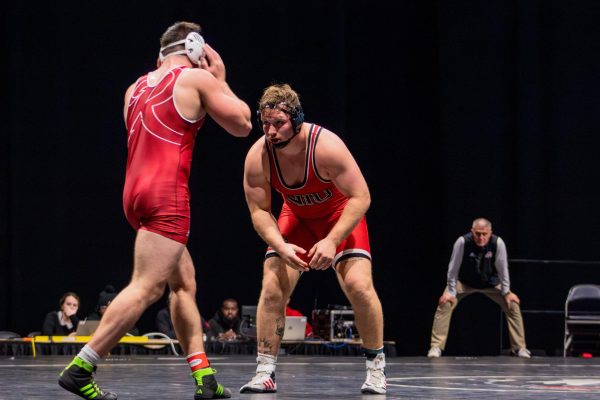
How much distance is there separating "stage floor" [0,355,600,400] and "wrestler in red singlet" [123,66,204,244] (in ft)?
2.55

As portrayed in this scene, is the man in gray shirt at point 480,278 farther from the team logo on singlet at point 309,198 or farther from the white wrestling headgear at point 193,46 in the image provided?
the white wrestling headgear at point 193,46

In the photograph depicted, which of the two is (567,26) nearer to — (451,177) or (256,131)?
(451,177)

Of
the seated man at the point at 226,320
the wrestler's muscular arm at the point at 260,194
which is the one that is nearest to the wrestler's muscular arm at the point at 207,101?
the wrestler's muscular arm at the point at 260,194

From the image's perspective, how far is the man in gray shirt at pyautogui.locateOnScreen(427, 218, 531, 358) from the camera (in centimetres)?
1026

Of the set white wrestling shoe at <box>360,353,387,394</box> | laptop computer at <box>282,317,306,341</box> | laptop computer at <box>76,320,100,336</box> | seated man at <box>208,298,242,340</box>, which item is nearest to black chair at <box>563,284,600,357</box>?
laptop computer at <box>282,317,306,341</box>

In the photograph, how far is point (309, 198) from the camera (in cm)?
466

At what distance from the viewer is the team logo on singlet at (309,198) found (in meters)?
4.64

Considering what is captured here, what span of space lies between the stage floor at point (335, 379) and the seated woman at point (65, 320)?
2.29m

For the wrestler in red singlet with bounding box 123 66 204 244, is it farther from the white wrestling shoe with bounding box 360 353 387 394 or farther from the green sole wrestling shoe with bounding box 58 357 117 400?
the white wrestling shoe with bounding box 360 353 387 394

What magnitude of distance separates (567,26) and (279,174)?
7735 millimetres

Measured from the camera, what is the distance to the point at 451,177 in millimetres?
11875

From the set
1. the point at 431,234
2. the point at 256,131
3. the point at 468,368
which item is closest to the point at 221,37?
the point at 256,131

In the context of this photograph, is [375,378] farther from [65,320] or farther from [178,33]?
[65,320]

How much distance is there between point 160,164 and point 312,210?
1011mm
